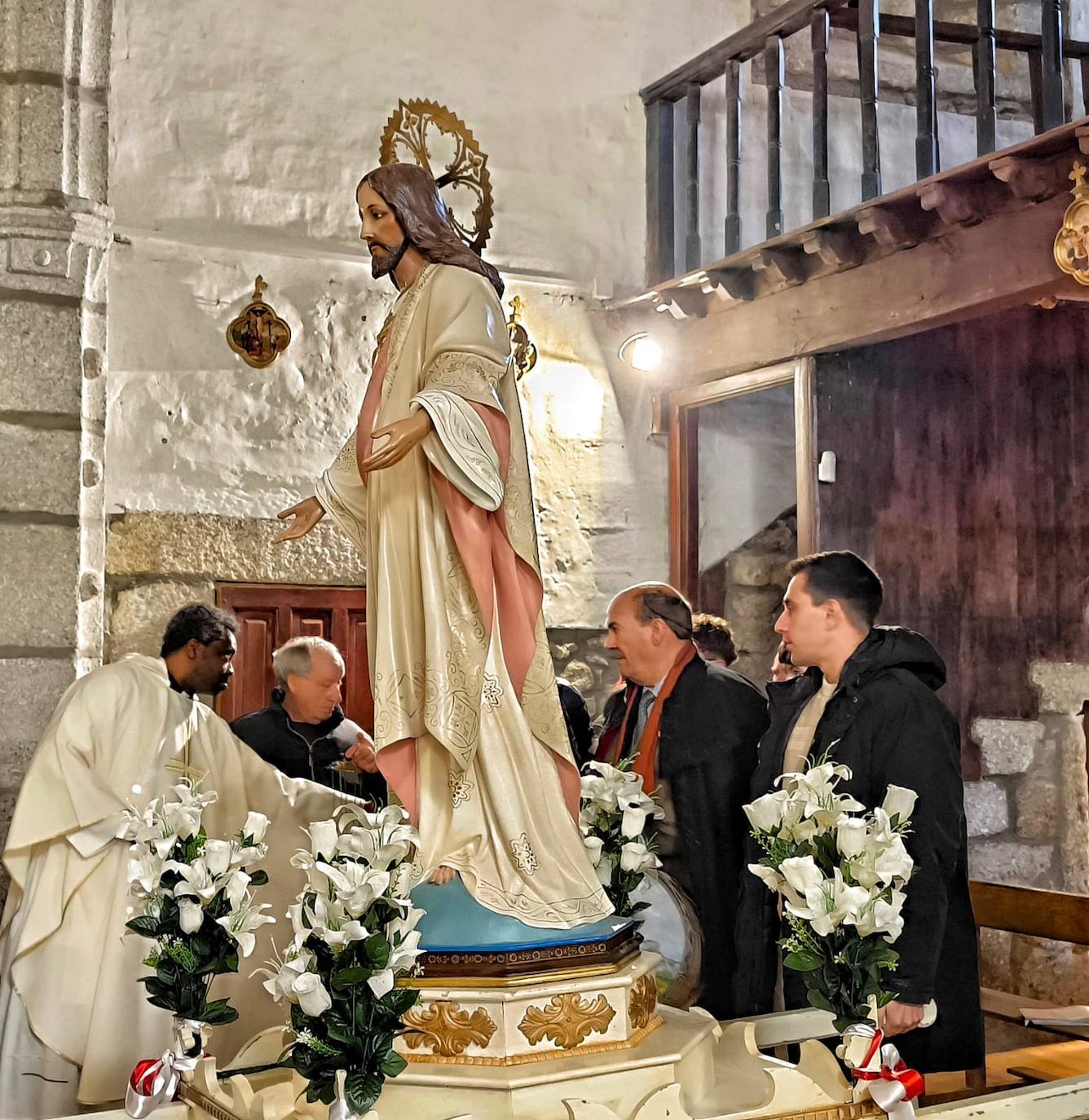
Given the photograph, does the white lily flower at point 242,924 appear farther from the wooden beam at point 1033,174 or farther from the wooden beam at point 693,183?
the wooden beam at point 693,183

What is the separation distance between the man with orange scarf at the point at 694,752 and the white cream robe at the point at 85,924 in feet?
3.92

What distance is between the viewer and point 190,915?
276 cm

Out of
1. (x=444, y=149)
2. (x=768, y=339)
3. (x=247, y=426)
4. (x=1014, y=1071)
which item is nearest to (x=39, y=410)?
(x=247, y=426)

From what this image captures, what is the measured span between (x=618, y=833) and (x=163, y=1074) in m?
1.20

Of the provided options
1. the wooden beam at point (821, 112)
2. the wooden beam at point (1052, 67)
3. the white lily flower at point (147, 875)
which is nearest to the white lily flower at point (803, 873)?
the white lily flower at point (147, 875)

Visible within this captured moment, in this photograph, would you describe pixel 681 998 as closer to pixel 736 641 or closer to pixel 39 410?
pixel 39 410

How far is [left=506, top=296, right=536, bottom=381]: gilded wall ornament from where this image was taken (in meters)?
7.46

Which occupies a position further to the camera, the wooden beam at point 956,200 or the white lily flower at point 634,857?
the wooden beam at point 956,200

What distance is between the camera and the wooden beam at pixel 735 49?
6797 mm

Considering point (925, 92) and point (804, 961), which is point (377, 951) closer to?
point (804, 961)

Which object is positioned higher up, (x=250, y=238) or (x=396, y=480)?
(x=250, y=238)

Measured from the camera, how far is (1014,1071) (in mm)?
3879

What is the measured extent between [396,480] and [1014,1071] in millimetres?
2316

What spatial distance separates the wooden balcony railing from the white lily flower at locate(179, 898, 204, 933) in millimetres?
4299
